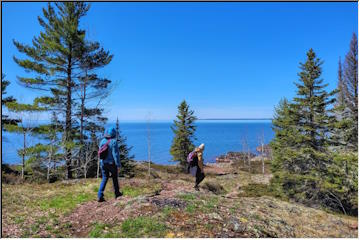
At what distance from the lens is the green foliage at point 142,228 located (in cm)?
457

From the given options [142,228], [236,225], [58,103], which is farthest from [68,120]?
[236,225]

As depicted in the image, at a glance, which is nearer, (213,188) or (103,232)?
(103,232)

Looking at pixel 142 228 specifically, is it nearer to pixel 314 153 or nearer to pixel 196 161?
pixel 196 161

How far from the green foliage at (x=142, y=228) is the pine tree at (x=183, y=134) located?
85.2 feet

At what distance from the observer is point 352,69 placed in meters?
38.1

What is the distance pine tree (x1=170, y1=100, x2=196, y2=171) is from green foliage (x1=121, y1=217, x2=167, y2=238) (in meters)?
26.0

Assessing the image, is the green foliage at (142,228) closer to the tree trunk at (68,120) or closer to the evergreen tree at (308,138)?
the tree trunk at (68,120)

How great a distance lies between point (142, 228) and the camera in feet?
15.7

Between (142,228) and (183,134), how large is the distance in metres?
26.3

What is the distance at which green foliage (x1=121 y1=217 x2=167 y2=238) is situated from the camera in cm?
457

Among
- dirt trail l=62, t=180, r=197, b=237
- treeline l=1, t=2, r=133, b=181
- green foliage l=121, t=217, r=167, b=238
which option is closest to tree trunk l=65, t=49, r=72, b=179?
treeline l=1, t=2, r=133, b=181

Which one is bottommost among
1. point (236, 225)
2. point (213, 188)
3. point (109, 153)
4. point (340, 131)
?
point (213, 188)

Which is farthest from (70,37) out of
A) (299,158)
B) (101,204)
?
(299,158)

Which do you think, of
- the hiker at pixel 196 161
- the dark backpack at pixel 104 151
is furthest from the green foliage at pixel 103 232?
the hiker at pixel 196 161
